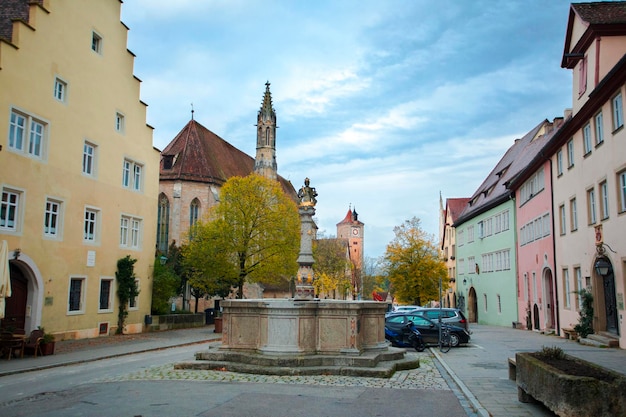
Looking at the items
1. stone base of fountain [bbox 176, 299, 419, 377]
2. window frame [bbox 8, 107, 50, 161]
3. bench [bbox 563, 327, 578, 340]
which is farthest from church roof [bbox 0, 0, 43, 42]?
bench [bbox 563, 327, 578, 340]

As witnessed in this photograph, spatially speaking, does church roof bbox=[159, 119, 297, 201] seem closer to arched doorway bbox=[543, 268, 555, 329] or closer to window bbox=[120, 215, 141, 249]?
window bbox=[120, 215, 141, 249]

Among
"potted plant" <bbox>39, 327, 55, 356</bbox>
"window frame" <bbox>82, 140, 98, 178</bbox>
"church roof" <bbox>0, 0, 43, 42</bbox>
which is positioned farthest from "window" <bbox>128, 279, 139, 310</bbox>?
"church roof" <bbox>0, 0, 43, 42</bbox>

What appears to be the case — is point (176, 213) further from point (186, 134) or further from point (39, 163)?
point (39, 163)

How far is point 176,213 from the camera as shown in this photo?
4844 cm

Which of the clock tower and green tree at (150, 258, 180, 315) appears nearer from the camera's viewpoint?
→ green tree at (150, 258, 180, 315)

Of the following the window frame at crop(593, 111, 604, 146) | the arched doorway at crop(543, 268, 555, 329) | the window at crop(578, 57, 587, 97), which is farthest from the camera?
the arched doorway at crop(543, 268, 555, 329)

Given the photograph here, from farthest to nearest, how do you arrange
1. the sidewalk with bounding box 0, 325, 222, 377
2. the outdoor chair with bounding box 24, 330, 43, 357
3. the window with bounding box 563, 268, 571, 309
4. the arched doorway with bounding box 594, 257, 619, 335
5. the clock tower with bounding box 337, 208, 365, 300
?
the clock tower with bounding box 337, 208, 365, 300 < the window with bounding box 563, 268, 571, 309 < the arched doorway with bounding box 594, 257, 619, 335 < the outdoor chair with bounding box 24, 330, 43, 357 < the sidewalk with bounding box 0, 325, 222, 377

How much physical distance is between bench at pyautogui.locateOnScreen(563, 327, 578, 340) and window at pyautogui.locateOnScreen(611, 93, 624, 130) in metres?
8.56

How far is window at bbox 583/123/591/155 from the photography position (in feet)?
72.7

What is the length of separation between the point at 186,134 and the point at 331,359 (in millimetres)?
44293

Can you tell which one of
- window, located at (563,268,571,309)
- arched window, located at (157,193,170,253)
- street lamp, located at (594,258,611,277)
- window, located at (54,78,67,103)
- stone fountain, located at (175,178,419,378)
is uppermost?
window, located at (54,78,67,103)

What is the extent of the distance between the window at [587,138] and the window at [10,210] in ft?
69.7

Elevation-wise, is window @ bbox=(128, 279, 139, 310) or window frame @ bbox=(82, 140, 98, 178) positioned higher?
window frame @ bbox=(82, 140, 98, 178)

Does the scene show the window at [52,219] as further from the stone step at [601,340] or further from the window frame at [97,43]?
the stone step at [601,340]
